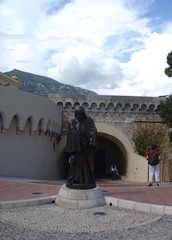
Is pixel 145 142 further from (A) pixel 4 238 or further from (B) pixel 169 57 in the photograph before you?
(A) pixel 4 238

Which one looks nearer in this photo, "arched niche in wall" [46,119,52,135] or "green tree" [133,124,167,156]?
"arched niche in wall" [46,119,52,135]

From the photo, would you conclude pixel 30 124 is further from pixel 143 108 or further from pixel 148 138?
pixel 143 108

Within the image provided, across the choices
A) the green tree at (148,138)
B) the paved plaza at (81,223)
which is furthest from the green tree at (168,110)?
the paved plaza at (81,223)

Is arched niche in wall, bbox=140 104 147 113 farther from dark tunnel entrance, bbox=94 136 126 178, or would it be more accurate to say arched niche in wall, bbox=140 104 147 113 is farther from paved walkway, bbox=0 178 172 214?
paved walkway, bbox=0 178 172 214

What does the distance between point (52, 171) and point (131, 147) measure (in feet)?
18.6

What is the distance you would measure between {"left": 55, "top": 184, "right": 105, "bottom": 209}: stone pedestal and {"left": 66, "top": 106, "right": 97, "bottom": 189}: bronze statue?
0.45 ft

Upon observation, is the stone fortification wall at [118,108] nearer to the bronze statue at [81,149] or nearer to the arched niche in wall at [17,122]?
the arched niche in wall at [17,122]

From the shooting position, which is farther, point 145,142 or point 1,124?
point 145,142

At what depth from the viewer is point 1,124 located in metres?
13.8

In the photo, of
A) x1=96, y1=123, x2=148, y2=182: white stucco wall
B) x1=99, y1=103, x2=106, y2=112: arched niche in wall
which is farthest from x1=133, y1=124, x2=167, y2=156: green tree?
x1=99, y1=103, x2=106, y2=112: arched niche in wall

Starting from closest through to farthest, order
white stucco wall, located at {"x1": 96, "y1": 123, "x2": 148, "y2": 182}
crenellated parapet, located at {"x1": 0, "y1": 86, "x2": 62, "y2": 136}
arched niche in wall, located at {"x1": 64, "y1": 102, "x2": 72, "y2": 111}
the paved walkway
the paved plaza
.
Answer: the paved plaza < the paved walkway < crenellated parapet, located at {"x1": 0, "y1": 86, "x2": 62, "y2": 136} < white stucco wall, located at {"x1": 96, "y1": 123, "x2": 148, "y2": 182} < arched niche in wall, located at {"x1": 64, "y1": 102, "x2": 72, "y2": 111}

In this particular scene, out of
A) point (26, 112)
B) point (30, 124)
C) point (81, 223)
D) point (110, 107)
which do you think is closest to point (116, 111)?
point (110, 107)

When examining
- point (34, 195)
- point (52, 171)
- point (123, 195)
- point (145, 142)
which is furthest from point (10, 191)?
point (145, 142)

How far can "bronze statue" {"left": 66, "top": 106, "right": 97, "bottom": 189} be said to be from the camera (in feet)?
24.9
